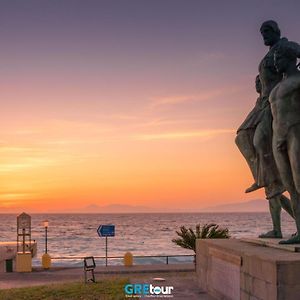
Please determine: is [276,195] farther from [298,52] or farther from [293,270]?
[293,270]

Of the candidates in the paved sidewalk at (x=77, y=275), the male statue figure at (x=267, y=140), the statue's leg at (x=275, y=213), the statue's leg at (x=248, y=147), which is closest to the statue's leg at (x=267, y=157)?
the male statue figure at (x=267, y=140)

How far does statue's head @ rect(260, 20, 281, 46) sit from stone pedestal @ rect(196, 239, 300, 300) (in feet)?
13.2

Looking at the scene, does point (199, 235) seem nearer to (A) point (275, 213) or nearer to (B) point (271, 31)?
(A) point (275, 213)

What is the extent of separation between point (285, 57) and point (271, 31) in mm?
1394

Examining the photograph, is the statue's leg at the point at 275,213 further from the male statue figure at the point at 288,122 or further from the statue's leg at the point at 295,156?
the statue's leg at the point at 295,156

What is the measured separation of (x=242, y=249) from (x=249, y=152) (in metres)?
2.73

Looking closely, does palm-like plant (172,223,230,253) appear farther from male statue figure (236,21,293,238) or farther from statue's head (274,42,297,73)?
statue's head (274,42,297,73)

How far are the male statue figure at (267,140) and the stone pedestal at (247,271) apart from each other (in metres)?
1.06

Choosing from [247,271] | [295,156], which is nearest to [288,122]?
[295,156]

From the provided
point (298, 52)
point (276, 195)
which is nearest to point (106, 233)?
point (276, 195)

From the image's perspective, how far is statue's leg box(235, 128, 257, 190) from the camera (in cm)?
1220

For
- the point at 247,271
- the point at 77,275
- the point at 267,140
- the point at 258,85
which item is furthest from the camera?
the point at 77,275

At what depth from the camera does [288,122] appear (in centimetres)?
979

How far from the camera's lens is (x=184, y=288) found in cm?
1287
